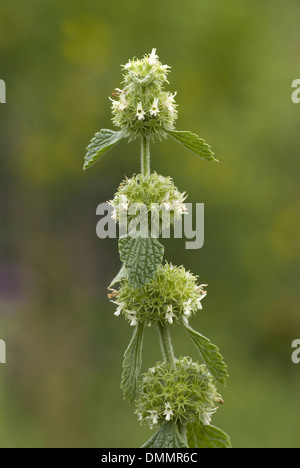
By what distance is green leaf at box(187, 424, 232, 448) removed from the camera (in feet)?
6.94

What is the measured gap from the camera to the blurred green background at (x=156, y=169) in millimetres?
6266

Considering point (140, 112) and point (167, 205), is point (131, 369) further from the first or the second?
point (140, 112)

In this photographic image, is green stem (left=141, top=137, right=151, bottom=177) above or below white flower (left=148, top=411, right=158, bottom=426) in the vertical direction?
above

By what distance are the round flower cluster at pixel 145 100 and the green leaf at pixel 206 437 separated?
1035 millimetres

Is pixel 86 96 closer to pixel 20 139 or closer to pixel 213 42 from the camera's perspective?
pixel 20 139

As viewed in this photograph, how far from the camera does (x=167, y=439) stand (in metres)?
1.97

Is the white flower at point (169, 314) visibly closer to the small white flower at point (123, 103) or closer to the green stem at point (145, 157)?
the green stem at point (145, 157)

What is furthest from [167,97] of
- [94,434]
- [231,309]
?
[231,309]

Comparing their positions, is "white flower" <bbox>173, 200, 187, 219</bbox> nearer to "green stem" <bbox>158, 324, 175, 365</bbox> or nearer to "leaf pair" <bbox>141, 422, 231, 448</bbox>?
"green stem" <bbox>158, 324, 175, 365</bbox>

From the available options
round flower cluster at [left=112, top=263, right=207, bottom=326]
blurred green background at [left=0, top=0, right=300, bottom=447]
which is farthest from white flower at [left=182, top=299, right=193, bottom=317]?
blurred green background at [left=0, top=0, right=300, bottom=447]

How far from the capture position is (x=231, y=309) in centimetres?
671

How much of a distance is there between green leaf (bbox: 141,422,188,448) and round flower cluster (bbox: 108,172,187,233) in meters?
0.66

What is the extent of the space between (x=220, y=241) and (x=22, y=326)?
7.48 ft

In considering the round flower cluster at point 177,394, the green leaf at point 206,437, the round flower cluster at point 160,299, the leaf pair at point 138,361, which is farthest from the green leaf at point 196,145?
the green leaf at point 206,437
